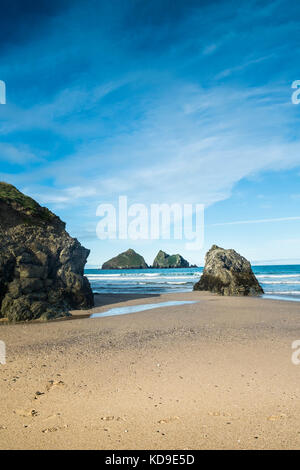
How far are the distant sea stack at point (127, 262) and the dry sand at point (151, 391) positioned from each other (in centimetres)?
16348

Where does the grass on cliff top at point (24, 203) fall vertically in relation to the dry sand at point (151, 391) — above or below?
above

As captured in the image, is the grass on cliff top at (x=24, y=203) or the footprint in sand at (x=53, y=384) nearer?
the footprint in sand at (x=53, y=384)

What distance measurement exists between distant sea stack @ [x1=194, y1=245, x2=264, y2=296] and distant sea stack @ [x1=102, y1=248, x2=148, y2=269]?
141 metres

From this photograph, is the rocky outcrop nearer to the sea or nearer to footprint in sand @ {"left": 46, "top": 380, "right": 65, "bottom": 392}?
footprint in sand @ {"left": 46, "top": 380, "right": 65, "bottom": 392}

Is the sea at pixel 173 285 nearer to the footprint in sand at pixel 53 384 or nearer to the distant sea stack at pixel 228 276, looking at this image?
the distant sea stack at pixel 228 276

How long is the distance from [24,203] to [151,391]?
18840 millimetres

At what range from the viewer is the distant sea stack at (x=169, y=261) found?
534 ft

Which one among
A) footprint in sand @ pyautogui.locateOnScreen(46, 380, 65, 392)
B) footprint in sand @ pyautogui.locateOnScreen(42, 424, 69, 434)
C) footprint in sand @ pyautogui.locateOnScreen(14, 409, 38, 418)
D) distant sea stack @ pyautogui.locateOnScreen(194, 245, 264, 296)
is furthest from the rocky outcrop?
distant sea stack @ pyautogui.locateOnScreen(194, 245, 264, 296)

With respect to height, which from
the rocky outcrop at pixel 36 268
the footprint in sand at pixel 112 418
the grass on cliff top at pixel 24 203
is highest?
the grass on cliff top at pixel 24 203

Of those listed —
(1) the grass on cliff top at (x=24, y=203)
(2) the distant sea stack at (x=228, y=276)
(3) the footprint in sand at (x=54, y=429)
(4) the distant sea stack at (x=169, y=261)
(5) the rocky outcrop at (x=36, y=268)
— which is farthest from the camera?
(4) the distant sea stack at (x=169, y=261)

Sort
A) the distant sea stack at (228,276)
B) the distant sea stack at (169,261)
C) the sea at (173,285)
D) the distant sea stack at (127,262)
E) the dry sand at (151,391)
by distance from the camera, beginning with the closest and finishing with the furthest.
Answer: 1. the dry sand at (151,391)
2. the distant sea stack at (228,276)
3. the sea at (173,285)
4. the distant sea stack at (169,261)
5. the distant sea stack at (127,262)

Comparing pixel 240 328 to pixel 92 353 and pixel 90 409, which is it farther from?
pixel 90 409

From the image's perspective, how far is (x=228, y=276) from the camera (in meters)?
28.1

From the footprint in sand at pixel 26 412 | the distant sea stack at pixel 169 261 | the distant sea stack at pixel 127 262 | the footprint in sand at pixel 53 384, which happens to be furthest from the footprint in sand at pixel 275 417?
the distant sea stack at pixel 127 262
